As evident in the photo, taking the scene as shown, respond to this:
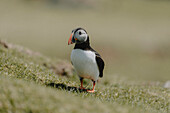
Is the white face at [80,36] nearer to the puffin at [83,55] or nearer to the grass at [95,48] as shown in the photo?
the puffin at [83,55]

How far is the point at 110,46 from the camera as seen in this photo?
117ft

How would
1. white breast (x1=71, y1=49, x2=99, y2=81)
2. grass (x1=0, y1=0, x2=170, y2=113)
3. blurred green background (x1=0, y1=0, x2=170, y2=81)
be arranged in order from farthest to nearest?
blurred green background (x1=0, y1=0, x2=170, y2=81) < white breast (x1=71, y1=49, x2=99, y2=81) < grass (x1=0, y1=0, x2=170, y2=113)

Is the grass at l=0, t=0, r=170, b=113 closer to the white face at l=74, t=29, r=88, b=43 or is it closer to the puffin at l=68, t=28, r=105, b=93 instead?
→ the puffin at l=68, t=28, r=105, b=93

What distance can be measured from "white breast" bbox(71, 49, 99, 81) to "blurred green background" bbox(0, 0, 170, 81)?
33.3ft

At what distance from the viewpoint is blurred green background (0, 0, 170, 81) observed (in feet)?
100

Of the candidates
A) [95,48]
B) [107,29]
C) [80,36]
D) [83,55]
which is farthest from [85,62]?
[107,29]

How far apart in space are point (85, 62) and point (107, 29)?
136 ft

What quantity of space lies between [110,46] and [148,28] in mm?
19850

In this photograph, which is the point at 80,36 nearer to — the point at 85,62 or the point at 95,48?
the point at 85,62

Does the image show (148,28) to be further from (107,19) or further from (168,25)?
(107,19)

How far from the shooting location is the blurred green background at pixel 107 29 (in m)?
30.6

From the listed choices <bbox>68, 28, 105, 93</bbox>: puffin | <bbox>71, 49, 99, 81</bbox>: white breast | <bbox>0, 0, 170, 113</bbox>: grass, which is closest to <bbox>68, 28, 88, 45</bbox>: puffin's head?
<bbox>68, 28, 105, 93</bbox>: puffin

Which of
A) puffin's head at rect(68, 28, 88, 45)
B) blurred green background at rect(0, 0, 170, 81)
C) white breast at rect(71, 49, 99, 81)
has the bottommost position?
white breast at rect(71, 49, 99, 81)

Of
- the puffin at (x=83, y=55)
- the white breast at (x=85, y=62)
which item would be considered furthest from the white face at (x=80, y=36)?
the white breast at (x=85, y=62)
